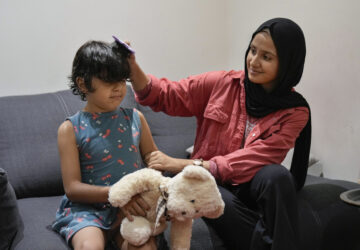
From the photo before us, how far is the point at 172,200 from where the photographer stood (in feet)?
3.65

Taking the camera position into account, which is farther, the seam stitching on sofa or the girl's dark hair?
the seam stitching on sofa

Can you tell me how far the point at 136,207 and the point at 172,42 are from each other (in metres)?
1.46

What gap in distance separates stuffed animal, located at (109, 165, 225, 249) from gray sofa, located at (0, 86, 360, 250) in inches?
8.7

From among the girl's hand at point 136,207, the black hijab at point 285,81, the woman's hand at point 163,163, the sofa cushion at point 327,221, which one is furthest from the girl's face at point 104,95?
the sofa cushion at point 327,221

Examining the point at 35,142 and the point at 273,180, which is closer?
the point at 273,180

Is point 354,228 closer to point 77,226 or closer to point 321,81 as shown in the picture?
point 321,81

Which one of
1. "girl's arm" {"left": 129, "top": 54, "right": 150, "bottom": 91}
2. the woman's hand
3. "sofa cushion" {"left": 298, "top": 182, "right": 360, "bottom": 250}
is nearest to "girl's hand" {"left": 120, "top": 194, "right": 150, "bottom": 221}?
the woman's hand

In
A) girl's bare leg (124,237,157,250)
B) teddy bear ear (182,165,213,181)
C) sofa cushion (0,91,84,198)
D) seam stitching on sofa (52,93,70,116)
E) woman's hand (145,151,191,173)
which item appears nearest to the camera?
teddy bear ear (182,165,213,181)

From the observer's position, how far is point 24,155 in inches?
68.6

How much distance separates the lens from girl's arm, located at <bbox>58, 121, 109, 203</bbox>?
1.26 metres

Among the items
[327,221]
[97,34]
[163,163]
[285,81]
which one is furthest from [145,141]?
[97,34]

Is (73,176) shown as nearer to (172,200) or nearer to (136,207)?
(136,207)

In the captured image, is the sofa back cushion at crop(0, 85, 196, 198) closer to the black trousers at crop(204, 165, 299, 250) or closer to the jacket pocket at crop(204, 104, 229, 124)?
the jacket pocket at crop(204, 104, 229, 124)

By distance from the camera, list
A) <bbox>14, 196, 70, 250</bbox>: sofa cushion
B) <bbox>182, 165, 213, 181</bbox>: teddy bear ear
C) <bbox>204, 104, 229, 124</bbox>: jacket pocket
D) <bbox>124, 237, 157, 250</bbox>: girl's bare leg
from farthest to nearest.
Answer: <bbox>204, 104, 229, 124</bbox>: jacket pocket < <bbox>14, 196, 70, 250</bbox>: sofa cushion < <bbox>124, 237, 157, 250</bbox>: girl's bare leg < <bbox>182, 165, 213, 181</bbox>: teddy bear ear
